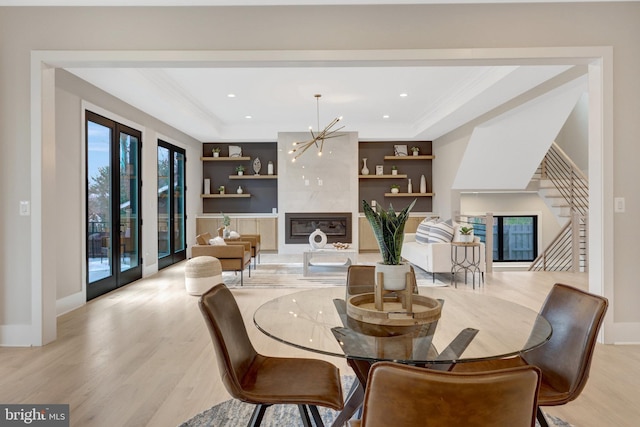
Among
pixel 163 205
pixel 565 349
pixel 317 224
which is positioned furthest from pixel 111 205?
pixel 565 349

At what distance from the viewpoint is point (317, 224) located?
8.71 meters

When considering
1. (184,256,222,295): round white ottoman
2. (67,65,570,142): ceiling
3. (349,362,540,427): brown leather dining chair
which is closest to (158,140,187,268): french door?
(67,65,570,142): ceiling

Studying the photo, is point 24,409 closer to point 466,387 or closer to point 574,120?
point 466,387

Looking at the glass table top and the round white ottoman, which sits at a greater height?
the glass table top

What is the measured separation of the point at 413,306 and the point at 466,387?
3.00ft

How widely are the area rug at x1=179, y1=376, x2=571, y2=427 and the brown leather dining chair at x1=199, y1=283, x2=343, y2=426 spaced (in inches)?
17.6

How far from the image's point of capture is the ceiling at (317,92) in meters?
4.62

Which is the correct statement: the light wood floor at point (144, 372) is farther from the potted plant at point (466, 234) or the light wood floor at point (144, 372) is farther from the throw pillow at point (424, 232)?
the throw pillow at point (424, 232)

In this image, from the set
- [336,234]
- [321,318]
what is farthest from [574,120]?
[321,318]

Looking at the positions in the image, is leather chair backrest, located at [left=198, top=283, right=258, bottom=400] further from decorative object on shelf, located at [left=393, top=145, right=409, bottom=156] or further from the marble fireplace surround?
decorative object on shelf, located at [left=393, top=145, right=409, bottom=156]

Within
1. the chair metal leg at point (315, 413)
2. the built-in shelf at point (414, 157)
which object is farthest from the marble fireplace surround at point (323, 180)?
the chair metal leg at point (315, 413)

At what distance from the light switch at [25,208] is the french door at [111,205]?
4.85ft

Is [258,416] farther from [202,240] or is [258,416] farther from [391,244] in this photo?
[202,240]

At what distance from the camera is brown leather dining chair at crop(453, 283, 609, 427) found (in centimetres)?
151
